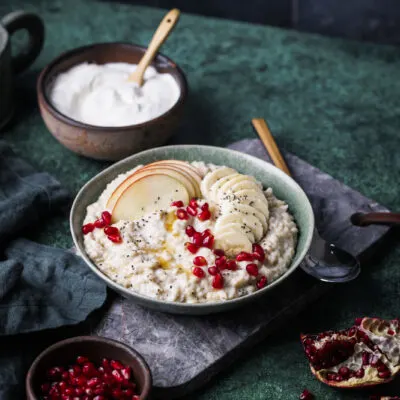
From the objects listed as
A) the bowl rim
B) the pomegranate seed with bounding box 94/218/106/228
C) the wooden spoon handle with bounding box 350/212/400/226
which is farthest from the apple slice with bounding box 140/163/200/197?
the wooden spoon handle with bounding box 350/212/400/226

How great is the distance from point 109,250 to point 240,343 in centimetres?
67

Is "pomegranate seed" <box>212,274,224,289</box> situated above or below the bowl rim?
below

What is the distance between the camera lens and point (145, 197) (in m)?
3.03

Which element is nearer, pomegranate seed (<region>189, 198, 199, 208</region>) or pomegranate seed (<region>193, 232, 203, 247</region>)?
pomegranate seed (<region>193, 232, 203, 247</region>)

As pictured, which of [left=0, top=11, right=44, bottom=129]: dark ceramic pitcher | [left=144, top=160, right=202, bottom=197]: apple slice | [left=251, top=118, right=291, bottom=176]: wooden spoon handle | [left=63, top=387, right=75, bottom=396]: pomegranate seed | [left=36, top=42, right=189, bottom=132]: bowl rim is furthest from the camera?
[left=0, top=11, right=44, bottom=129]: dark ceramic pitcher

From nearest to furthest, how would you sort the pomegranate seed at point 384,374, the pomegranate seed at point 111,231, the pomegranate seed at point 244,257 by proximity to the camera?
the pomegranate seed at point 384,374 → the pomegranate seed at point 244,257 → the pomegranate seed at point 111,231

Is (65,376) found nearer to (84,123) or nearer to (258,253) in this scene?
(258,253)

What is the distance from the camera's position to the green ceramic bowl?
8.86 ft

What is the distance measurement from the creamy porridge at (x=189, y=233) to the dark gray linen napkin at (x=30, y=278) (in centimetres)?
16

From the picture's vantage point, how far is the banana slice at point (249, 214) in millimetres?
2947

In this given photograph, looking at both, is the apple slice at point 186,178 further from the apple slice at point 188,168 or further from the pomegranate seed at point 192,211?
the pomegranate seed at point 192,211

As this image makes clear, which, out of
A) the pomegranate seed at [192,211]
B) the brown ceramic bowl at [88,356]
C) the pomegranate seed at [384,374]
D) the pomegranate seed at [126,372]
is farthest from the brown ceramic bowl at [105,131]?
the pomegranate seed at [384,374]

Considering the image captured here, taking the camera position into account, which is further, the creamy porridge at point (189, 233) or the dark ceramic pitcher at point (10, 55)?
the dark ceramic pitcher at point (10, 55)

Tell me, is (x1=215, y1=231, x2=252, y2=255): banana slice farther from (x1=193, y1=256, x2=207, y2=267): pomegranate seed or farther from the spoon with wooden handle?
the spoon with wooden handle
